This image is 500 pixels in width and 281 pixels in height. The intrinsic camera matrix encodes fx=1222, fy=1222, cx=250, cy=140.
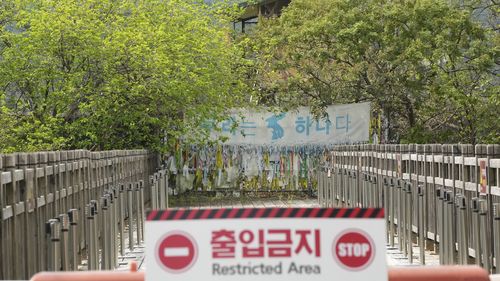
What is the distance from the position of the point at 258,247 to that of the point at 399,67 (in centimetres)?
3301

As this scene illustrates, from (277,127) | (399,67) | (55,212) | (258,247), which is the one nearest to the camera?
(258,247)

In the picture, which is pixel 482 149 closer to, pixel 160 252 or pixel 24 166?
pixel 24 166

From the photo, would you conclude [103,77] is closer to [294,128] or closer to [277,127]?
[277,127]

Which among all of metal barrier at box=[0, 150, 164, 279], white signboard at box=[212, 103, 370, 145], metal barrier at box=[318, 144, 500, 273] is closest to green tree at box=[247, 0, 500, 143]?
white signboard at box=[212, 103, 370, 145]

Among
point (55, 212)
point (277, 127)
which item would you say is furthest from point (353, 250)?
point (277, 127)

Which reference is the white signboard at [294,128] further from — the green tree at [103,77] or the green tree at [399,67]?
the green tree at [103,77]

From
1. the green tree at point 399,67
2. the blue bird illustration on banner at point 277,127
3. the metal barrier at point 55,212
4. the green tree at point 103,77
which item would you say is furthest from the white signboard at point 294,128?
the metal barrier at point 55,212

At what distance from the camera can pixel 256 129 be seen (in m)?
36.5

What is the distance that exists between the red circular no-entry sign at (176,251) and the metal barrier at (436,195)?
653 centimetres

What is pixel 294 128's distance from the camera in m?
36.5

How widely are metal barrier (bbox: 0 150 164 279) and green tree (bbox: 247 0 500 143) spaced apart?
16.2m

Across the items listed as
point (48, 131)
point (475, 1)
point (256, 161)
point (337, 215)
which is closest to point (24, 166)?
point (337, 215)

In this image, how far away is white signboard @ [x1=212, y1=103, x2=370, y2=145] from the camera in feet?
119

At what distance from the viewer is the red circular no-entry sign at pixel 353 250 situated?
6.34 metres
